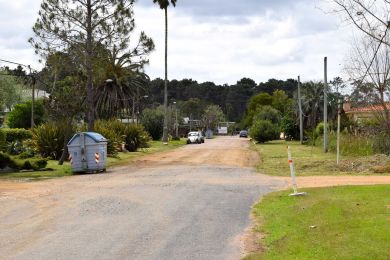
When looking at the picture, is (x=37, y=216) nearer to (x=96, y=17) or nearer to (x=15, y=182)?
(x=15, y=182)

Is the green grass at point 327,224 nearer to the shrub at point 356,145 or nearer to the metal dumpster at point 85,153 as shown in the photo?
the metal dumpster at point 85,153

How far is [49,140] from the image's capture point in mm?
32344

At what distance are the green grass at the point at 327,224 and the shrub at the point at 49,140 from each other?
65.5 feet

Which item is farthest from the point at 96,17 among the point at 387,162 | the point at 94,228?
the point at 94,228

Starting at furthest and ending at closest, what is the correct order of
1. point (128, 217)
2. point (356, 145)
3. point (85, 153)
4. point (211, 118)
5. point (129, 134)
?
point (211, 118), point (129, 134), point (356, 145), point (85, 153), point (128, 217)

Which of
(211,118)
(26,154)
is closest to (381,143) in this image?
(26,154)

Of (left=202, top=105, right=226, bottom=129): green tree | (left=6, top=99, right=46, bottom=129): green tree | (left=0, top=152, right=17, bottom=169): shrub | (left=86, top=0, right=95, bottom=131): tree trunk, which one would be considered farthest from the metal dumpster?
(left=202, top=105, right=226, bottom=129): green tree

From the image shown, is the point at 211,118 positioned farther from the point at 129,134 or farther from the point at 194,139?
the point at 129,134

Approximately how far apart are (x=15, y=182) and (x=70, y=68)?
1297 cm

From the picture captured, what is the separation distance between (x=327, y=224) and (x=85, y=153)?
1649cm

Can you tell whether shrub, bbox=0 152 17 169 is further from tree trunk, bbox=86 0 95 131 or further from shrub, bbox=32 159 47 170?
tree trunk, bbox=86 0 95 131

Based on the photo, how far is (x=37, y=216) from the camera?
12.3m

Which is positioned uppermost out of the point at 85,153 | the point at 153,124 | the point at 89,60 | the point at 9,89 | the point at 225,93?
the point at 225,93

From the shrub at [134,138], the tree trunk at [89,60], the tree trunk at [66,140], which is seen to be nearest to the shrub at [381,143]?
the tree trunk at [89,60]
